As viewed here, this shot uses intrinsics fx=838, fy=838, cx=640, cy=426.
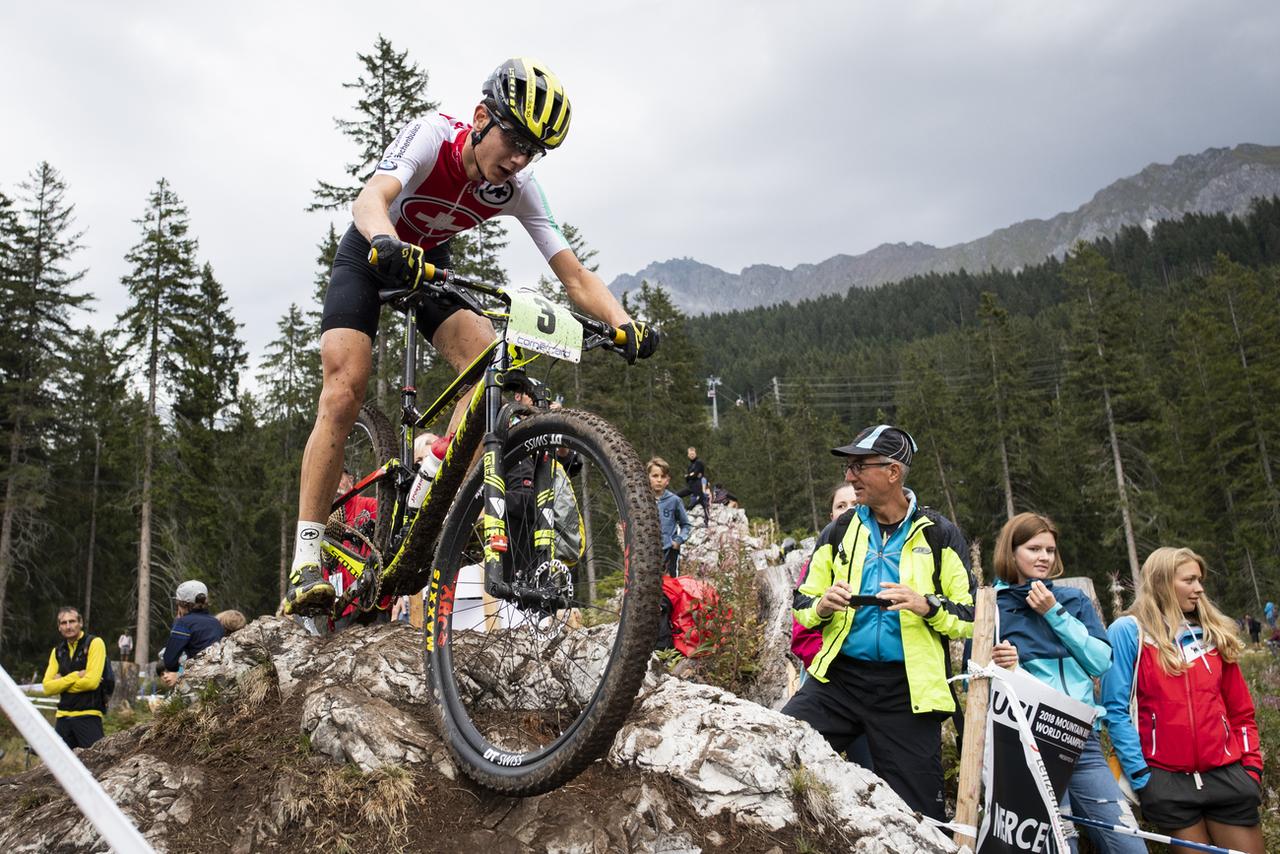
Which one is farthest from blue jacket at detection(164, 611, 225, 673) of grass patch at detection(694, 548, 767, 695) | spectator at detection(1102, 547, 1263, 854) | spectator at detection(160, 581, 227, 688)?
spectator at detection(1102, 547, 1263, 854)

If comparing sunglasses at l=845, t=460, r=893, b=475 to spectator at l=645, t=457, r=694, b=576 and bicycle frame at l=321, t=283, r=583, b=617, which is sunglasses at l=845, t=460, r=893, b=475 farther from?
spectator at l=645, t=457, r=694, b=576

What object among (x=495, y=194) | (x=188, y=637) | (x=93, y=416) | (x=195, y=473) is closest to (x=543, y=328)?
(x=495, y=194)

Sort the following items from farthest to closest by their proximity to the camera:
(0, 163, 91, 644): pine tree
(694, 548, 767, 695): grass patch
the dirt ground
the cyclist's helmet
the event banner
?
(0, 163, 91, 644): pine tree → (694, 548, 767, 695): grass patch → the event banner → the cyclist's helmet → the dirt ground

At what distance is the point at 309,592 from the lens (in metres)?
4.13

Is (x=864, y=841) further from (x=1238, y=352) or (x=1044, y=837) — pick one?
(x=1238, y=352)

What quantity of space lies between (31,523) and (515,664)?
30.5 meters

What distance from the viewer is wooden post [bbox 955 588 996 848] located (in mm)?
4223

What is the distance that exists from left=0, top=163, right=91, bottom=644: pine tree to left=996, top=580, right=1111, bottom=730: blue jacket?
30.6m

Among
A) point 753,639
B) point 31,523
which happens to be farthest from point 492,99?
point 31,523

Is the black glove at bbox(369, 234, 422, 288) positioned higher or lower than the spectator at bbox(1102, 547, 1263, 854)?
higher

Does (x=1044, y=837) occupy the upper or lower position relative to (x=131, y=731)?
lower

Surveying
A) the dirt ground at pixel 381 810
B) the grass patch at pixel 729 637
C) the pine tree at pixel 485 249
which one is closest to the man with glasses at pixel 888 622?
the dirt ground at pixel 381 810

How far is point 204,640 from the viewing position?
313 inches

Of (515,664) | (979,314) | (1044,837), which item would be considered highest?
(979,314)
